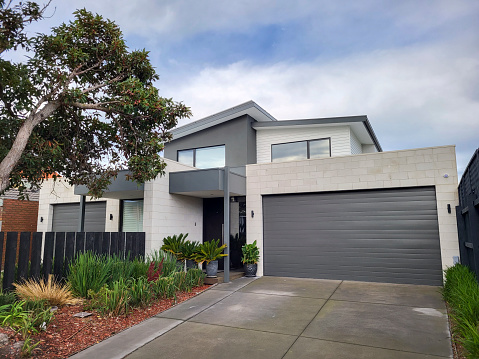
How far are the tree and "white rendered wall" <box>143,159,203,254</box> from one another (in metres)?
2.01

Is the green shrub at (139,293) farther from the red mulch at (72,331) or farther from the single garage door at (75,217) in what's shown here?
the single garage door at (75,217)

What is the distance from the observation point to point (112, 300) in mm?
6590

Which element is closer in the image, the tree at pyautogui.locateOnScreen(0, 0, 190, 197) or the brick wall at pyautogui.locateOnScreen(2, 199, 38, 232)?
the tree at pyautogui.locateOnScreen(0, 0, 190, 197)

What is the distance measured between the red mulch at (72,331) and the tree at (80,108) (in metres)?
2.83

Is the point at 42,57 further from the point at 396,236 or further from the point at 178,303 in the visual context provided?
the point at 396,236

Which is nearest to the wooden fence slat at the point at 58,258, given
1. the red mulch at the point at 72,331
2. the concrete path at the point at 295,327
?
the red mulch at the point at 72,331

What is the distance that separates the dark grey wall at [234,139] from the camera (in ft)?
48.2

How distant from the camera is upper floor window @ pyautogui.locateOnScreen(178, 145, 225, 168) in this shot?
50.5ft

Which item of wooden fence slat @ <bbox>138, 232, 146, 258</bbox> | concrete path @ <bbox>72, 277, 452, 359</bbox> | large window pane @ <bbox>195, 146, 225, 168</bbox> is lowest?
concrete path @ <bbox>72, 277, 452, 359</bbox>

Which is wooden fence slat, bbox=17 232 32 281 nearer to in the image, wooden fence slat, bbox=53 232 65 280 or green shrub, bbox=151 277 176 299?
wooden fence slat, bbox=53 232 65 280

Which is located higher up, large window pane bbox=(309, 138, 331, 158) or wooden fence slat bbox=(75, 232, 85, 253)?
large window pane bbox=(309, 138, 331, 158)

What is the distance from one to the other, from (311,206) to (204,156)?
6.41 meters

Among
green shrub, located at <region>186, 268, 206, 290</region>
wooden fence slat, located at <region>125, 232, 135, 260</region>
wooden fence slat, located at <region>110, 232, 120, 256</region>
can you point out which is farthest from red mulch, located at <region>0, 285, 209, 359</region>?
wooden fence slat, located at <region>125, 232, 135, 260</region>

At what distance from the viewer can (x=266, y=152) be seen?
15.1 metres
